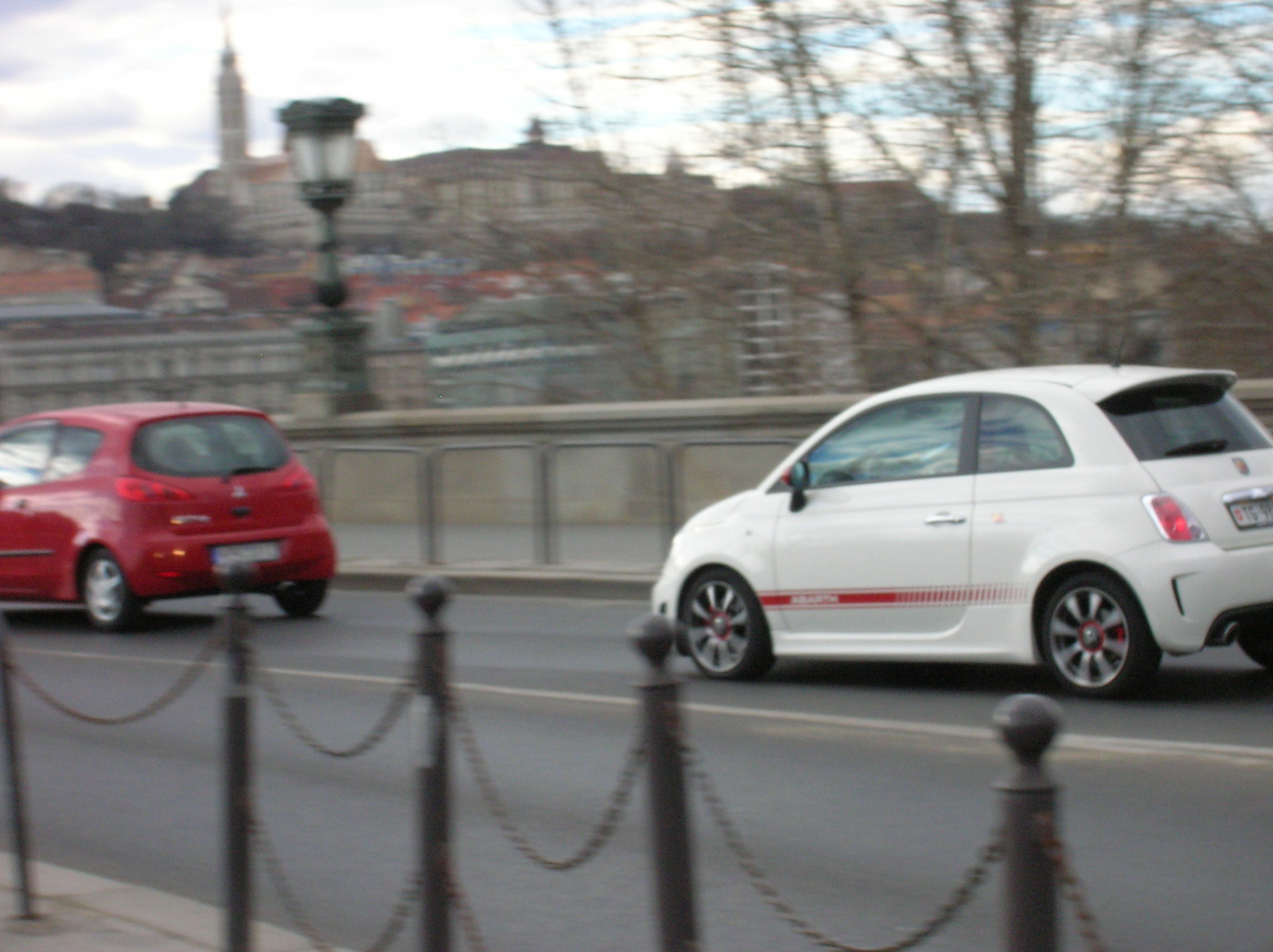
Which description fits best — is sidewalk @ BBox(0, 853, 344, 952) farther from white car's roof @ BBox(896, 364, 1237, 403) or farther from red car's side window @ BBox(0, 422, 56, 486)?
red car's side window @ BBox(0, 422, 56, 486)

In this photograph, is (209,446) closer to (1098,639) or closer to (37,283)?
(1098,639)

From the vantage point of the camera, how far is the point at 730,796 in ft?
21.4

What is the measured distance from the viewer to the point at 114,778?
7.44 m

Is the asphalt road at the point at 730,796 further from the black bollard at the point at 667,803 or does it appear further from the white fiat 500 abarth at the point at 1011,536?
the black bollard at the point at 667,803

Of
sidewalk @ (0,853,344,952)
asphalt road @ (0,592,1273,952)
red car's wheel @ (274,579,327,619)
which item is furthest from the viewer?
red car's wheel @ (274,579,327,619)

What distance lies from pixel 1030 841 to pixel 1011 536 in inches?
219

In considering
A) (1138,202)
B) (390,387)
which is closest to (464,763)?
(1138,202)

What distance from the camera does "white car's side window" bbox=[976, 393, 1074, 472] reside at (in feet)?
26.2

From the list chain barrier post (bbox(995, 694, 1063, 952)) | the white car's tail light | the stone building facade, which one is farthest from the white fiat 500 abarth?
the stone building facade

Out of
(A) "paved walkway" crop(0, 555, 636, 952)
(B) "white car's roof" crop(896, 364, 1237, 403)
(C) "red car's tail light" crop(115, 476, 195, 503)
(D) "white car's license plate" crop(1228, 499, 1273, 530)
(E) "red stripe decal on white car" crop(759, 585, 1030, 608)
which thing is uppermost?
(B) "white car's roof" crop(896, 364, 1237, 403)

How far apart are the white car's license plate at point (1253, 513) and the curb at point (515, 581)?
6.44 m

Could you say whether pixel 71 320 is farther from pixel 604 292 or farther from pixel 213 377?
pixel 604 292

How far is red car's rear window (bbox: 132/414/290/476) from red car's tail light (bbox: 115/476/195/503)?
0.44ft

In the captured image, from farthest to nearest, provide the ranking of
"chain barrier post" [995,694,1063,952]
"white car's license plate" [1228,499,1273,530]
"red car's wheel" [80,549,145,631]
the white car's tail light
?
"red car's wheel" [80,549,145,631] → "white car's license plate" [1228,499,1273,530] → the white car's tail light → "chain barrier post" [995,694,1063,952]
